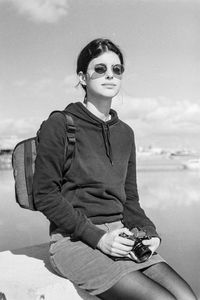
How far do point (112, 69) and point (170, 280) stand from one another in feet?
4.19

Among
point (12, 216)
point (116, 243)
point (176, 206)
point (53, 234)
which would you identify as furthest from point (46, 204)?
point (176, 206)

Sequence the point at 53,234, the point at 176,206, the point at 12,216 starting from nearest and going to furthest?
the point at 53,234 < the point at 12,216 < the point at 176,206

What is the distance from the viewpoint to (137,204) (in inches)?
119

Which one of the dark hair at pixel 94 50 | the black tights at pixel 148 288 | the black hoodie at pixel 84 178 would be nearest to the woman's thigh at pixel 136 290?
the black tights at pixel 148 288

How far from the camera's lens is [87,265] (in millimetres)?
2459

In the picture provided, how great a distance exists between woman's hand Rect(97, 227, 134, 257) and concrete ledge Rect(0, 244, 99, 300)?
0.32 m

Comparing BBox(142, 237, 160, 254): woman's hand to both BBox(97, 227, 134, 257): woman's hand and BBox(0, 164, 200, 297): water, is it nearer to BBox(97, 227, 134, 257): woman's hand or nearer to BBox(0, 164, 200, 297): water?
BBox(97, 227, 134, 257): woman's hand

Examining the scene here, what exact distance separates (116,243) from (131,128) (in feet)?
3.08

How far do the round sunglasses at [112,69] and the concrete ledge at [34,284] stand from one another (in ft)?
4.07

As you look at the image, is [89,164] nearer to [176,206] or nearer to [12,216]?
[12,216]

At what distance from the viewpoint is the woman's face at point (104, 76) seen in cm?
278

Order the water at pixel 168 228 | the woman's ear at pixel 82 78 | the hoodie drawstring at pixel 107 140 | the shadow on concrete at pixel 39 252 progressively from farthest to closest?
the water at pixel 168 228 < the shadow on concrete at pixel 39 252 < the woman's ear at pixel 82 78 < the hoodie drawstring at pixel 107 140

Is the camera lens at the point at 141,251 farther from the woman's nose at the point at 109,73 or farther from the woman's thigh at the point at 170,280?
the woman's nose at the point at 109,73

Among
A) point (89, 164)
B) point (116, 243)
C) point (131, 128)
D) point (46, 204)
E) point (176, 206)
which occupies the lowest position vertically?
point (176, 206)
